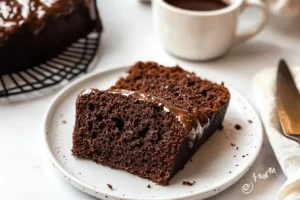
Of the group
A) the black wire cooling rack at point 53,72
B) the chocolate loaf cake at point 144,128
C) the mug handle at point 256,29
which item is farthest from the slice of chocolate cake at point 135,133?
the mug handle at point 256,29

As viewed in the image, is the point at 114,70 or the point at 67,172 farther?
the point at 114,70

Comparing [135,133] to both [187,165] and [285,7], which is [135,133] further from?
[285,7]

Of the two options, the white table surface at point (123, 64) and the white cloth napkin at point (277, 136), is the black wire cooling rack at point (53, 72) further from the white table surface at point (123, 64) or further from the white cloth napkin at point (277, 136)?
the white cloth napkin at point (277, 136)

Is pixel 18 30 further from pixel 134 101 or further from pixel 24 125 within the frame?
pixel 134 101

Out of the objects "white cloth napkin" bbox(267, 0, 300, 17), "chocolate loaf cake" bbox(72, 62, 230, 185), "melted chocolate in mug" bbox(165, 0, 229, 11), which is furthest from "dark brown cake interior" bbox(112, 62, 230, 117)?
"white cloth napkin" bbox(267, 0, 300, 17)

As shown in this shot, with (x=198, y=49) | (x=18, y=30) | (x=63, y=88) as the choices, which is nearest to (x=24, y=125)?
(x=63, y=88)

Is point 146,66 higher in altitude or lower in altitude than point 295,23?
higher

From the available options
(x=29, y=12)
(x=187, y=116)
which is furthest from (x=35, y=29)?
(x=187, y=116)
